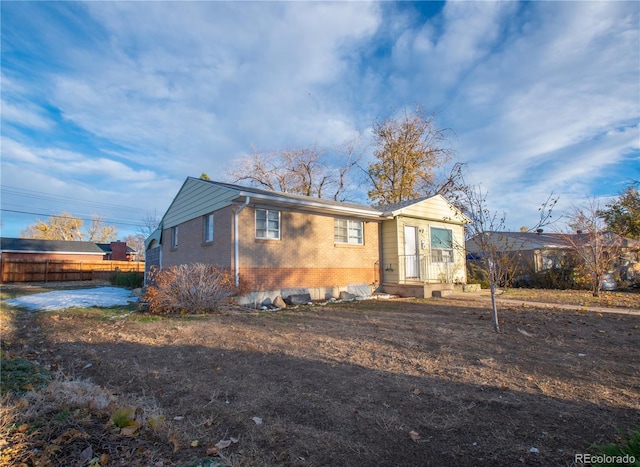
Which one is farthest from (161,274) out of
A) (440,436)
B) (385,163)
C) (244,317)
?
(385,163)

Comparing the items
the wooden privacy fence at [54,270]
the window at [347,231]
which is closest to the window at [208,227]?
the window at [347,231]

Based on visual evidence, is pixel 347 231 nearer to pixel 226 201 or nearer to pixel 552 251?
pixel 226 201

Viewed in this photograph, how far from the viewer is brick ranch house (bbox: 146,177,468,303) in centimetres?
1095

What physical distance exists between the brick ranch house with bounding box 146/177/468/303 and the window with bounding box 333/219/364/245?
0.12 ft

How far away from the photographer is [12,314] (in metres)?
9.56

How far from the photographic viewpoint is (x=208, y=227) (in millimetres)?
12445

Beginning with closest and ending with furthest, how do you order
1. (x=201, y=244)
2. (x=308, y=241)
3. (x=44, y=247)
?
(x=308, y=241)
(x=201, y=244)
(x=44, y=247)

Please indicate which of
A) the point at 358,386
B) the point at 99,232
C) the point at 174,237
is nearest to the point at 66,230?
the point at 99,232

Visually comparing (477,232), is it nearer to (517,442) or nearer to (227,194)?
(517,442)

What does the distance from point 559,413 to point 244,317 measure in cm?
684

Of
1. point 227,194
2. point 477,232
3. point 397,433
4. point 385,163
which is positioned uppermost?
point 385,163

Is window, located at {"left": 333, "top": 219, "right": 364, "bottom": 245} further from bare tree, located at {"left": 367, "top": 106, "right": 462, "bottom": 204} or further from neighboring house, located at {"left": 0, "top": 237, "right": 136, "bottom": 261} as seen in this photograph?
neighboring house, located at {"left": 0, "top": 237, "right": 136, "bottom": 261}

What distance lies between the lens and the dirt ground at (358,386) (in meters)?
2.53

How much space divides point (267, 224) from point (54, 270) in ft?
83.5
